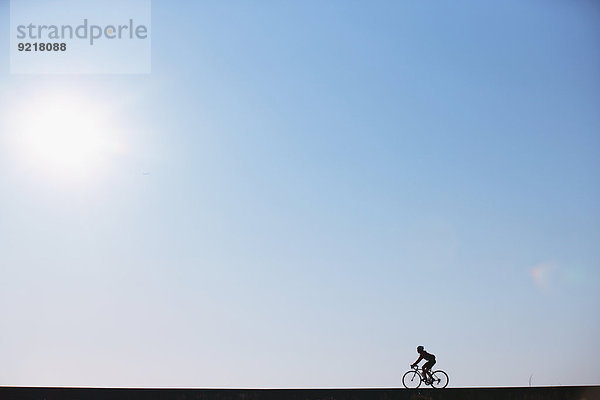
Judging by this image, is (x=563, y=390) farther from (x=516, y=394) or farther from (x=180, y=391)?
(x=180, y=391)

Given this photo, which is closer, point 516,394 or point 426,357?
point 516,394

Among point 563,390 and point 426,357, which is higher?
point 426,357

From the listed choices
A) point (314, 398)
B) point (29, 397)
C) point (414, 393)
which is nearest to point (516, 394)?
point (414, 393)

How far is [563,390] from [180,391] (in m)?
9.22

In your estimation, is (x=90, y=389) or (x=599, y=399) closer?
(x=599, y=399)

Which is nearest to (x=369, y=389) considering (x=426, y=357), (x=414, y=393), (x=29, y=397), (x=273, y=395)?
(x=414, y=393)

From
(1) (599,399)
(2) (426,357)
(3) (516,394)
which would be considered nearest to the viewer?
(1) (599,399)

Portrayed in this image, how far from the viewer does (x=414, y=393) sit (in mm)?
19438

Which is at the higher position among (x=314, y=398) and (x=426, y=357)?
(x=426, y=357)

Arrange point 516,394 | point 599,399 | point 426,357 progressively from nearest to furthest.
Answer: point 599,399 → point 516,394 → point 426,357

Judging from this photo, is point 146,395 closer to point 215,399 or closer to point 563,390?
point 215,399

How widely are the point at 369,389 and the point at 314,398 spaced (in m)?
1.34

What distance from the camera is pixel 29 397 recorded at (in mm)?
19859

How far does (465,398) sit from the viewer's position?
1942cm
